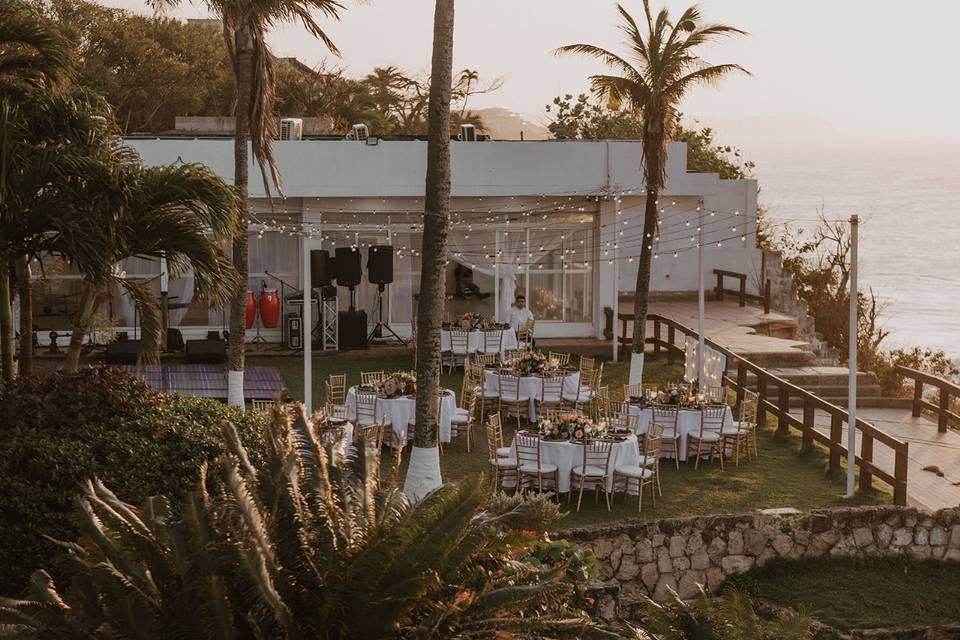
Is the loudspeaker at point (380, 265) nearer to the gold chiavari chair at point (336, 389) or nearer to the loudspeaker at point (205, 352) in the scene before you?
the loudspeaker at point (205, 352)

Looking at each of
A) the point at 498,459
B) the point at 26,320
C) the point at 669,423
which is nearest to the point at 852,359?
the point at 669,423

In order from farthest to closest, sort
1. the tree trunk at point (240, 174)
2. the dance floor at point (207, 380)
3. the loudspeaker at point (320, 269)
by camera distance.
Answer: the loudspeaker at point (320, 269)
the dance floor at point (207, 380)
the tree trunk at point (240, 174)

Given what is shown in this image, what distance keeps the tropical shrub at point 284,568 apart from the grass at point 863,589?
480 cm

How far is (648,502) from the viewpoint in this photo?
1527 cm

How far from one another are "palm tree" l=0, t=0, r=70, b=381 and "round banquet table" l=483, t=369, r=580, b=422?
26.8 ft

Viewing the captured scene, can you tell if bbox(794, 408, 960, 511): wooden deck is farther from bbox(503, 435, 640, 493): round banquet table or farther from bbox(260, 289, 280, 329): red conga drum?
bbox(260, 289, 280, 329): red conga drum

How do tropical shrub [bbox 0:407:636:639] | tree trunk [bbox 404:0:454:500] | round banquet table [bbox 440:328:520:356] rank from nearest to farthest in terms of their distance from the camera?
1. tropical shrub [bbox 0:407:636:639]
2. tree trunk [bbox 404:0:454:500]
3. round banquet table [bbox 440:328:520:356]

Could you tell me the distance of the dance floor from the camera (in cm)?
2014

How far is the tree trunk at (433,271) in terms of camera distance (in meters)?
12.5

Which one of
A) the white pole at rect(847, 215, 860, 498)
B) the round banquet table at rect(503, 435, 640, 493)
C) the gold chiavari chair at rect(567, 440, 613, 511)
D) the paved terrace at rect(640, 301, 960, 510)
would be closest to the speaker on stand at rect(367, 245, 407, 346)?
the paved terrace at rect(640, 301, 960, 510)

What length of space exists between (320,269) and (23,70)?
10069mm

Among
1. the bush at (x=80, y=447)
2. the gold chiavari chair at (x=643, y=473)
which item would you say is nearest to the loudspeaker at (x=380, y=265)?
the gold chiavari chair at (x=643, y=473)

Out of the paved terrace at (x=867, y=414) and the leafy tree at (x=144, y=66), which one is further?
the leafy tree at (x=144, y=66)

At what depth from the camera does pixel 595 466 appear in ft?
49.2
